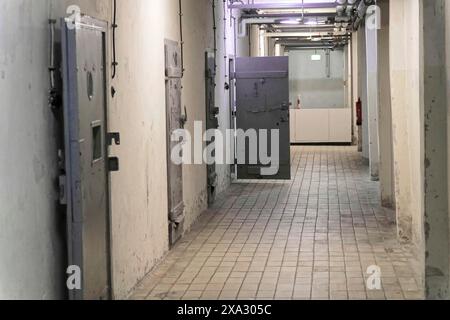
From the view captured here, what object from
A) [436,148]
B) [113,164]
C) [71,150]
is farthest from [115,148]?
[436,148]

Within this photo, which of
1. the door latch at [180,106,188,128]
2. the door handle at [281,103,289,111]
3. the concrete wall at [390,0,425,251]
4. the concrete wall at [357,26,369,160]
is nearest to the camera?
the concrete wall at [390,0,425,251]

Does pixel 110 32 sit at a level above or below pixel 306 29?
below

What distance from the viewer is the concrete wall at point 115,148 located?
306 centimetres

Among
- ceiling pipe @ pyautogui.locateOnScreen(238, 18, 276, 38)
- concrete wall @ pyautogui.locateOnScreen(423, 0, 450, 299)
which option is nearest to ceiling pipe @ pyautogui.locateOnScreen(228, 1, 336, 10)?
ceiling pipe @ pyautogui.locateOnScreen(238, 18, 276, 38)

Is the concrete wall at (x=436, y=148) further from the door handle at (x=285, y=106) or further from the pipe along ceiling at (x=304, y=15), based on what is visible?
the door handle at (x=285, y=106)

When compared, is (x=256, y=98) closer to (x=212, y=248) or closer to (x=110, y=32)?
(x=212, y=248)

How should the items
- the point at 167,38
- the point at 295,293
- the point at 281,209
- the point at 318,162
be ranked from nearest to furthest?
1. the point at 295,293
2. the point at 167,38
3. the point at 281,209
4. the point at 318,162

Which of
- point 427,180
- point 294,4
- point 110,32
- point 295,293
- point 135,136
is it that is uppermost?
point 294,4

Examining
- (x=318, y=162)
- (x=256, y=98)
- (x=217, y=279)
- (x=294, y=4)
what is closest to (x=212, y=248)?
(x=217, y=279)

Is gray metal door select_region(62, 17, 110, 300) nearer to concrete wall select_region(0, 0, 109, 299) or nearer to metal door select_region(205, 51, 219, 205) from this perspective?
concrete wall select_region(0, 0, 109, 299)

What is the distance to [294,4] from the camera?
36.1 ft

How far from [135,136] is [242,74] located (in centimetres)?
586

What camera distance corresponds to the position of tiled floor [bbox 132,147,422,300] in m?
5.13

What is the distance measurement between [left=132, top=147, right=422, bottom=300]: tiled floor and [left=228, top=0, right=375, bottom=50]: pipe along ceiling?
2892 millimetres
